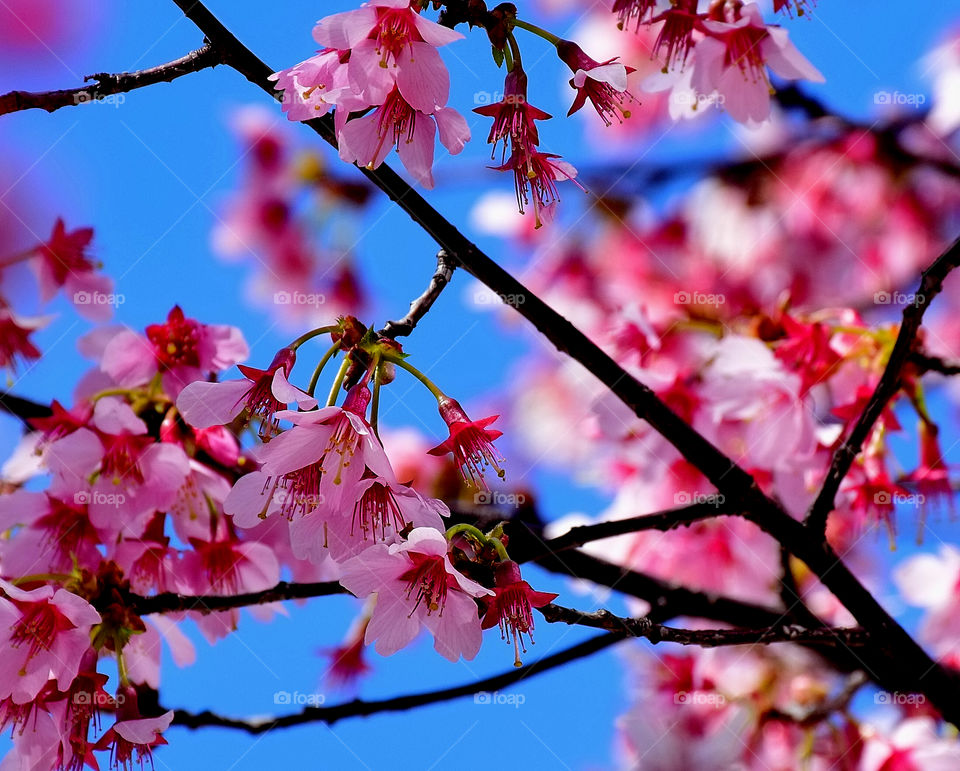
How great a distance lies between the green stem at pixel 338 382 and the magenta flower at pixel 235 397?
0.27ft

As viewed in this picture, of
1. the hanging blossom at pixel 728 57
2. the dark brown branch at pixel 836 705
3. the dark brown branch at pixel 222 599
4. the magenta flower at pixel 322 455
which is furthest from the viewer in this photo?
the dark brown branch at pixel 836 705

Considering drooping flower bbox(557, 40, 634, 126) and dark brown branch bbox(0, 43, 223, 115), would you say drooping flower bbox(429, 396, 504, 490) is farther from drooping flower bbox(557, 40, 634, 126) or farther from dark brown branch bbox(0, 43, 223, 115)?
dark brown branch bbox(0, 43, 223, 115)

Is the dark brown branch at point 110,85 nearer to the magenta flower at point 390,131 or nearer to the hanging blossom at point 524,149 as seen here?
the magenta flower at point 390,131

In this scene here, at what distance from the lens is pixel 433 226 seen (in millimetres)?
1532

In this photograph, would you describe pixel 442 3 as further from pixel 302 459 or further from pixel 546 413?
pixel 546 413

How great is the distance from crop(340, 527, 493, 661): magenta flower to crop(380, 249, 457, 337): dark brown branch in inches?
12.2

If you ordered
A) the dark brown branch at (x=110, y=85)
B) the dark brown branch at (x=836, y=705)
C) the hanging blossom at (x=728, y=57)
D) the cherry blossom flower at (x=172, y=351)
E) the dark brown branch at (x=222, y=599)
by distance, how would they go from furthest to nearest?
the dark brown branch at (x=836, y=705) < the cherry blossom flower at (x=172, y=351) < the hanging blossom at (x=728, y=57) < the dark brown branch at (x=222, y=599) < the dark brown branch at (x=110, y=85)

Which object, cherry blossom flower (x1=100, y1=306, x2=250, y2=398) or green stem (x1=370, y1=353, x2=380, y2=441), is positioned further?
cherry blossom flower (x1=100, y1=306, x2=250, y2=398)

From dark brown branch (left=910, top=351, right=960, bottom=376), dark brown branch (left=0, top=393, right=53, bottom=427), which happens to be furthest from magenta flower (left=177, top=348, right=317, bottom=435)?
dark brown branch (left=910, top=351, right=960, bottom=376)

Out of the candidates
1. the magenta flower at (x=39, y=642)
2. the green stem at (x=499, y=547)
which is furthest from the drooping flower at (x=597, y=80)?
the magenta flower at (x=39, y=642)

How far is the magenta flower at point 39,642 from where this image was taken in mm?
1384

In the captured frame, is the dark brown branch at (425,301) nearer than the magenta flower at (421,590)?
No

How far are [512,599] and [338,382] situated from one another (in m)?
0.36

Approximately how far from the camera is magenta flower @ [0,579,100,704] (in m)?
1.38
